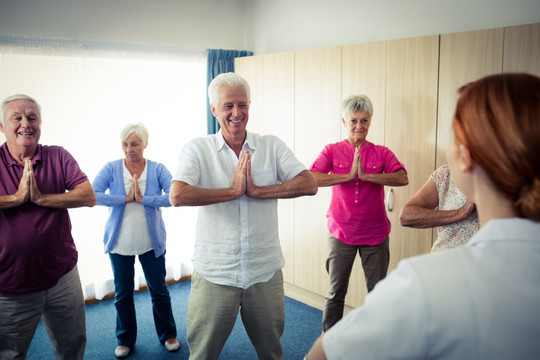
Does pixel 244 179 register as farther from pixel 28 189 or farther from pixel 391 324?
pixel 391 324

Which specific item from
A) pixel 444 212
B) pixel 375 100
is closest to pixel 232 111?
pixel 444 212

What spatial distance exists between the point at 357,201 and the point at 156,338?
186 cm

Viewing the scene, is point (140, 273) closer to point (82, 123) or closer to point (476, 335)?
point (82, 123)

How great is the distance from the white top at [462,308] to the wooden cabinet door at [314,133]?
2.80 m

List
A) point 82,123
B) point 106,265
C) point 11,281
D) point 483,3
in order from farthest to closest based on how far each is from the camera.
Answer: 1. point 106,265
2. point 82,123
3. point 483,3
4. point 11,281

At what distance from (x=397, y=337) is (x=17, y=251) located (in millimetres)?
1961

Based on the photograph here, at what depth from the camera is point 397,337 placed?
58cm

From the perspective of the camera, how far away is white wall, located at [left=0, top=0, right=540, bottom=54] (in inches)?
116

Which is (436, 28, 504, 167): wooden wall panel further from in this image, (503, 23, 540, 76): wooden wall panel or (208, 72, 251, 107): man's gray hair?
(208, 72, 251, 107): man's gray hair

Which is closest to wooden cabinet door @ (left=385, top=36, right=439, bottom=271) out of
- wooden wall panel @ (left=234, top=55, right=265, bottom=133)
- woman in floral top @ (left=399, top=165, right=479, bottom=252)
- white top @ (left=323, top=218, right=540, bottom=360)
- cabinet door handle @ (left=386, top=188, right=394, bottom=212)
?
cabinet door handle @ (left=386, top=188, right=394, bottom=212)

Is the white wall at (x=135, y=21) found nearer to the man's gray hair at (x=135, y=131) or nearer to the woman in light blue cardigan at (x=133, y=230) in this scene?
the man's gray hair at (x=135, y=131)

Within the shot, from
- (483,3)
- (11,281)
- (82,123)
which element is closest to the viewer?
(11,281)

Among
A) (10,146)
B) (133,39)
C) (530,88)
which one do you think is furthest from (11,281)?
(133,39)

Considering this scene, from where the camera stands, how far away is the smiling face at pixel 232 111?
1964 millimetres
